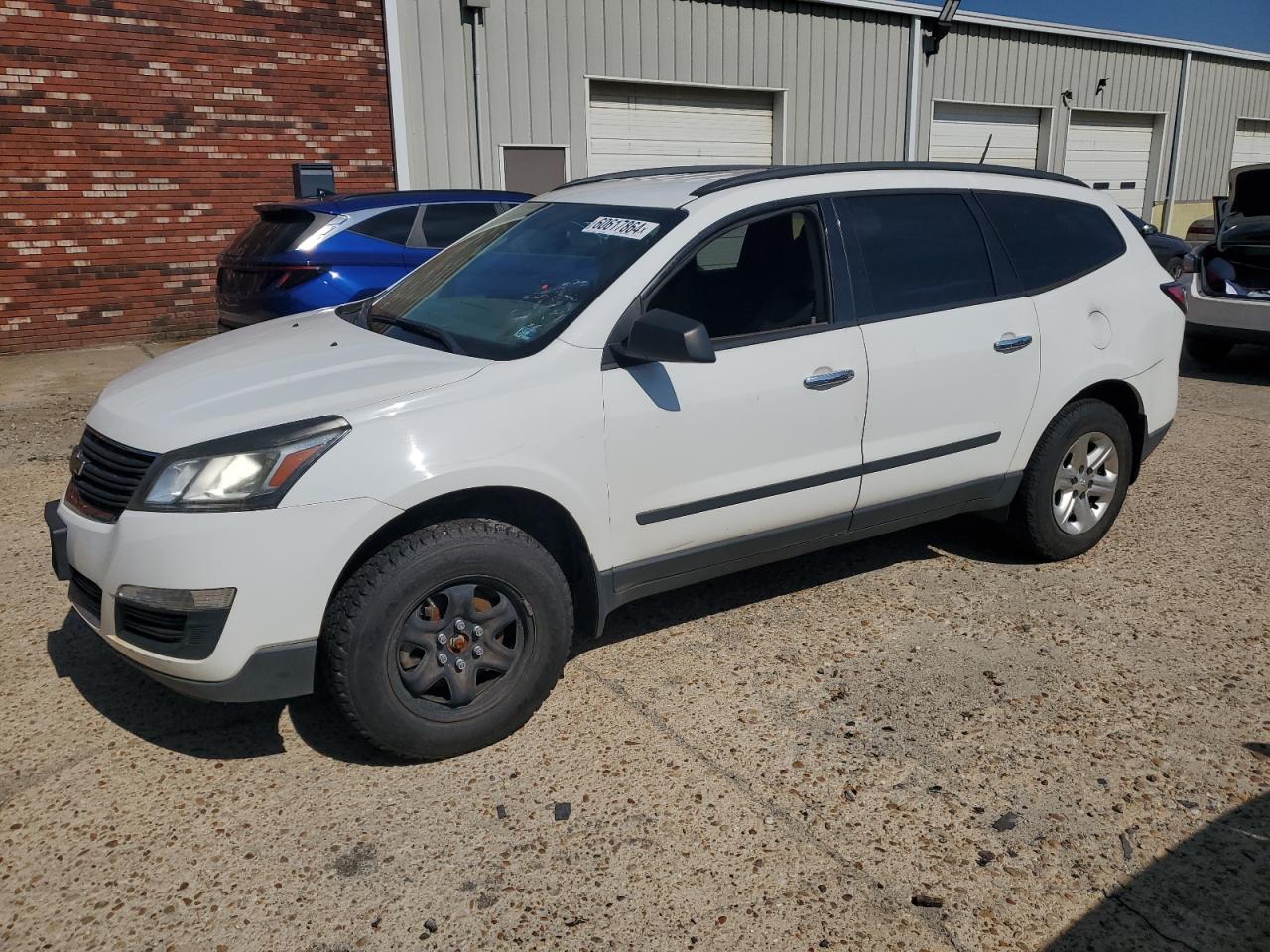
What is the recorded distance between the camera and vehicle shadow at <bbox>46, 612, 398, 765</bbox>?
3350 millimetres

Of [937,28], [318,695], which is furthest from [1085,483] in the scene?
[937,28]

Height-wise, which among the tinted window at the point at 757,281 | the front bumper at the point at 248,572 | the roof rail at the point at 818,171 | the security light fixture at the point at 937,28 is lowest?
the front bumper at the point at 248,572

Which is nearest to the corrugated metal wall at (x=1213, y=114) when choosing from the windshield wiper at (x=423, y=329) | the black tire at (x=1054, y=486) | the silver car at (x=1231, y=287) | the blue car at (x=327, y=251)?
the silver car at (x=1231, y=287)

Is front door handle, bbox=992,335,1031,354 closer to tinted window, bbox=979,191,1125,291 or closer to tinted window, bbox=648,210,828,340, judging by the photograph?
tinted window, bbox=979,191,1125,291

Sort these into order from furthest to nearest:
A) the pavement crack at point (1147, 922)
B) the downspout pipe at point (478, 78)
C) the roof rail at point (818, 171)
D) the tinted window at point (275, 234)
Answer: the downspout pipe at point (478, 78)
the tinted window at point (275, 234)
the roof rail at point (818, 171)
the pavement crack at point (1147, 922)

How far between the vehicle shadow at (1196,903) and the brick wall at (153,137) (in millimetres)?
11910

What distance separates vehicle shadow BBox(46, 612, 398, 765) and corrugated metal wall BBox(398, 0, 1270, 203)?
10.2 m

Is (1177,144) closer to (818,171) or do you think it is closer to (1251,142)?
(1251,142)

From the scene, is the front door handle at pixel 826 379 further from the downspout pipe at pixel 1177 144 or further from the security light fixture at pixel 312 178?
the downspout pipe at pixel 1177 144

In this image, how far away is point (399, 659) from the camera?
10.2 ft

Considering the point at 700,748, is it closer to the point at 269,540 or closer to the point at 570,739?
the point at 570,739

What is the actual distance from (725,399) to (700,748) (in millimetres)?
1145

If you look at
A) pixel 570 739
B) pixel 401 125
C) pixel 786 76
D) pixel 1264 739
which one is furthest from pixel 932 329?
pixel 786 76

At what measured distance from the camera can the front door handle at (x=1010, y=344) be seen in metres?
4.21
